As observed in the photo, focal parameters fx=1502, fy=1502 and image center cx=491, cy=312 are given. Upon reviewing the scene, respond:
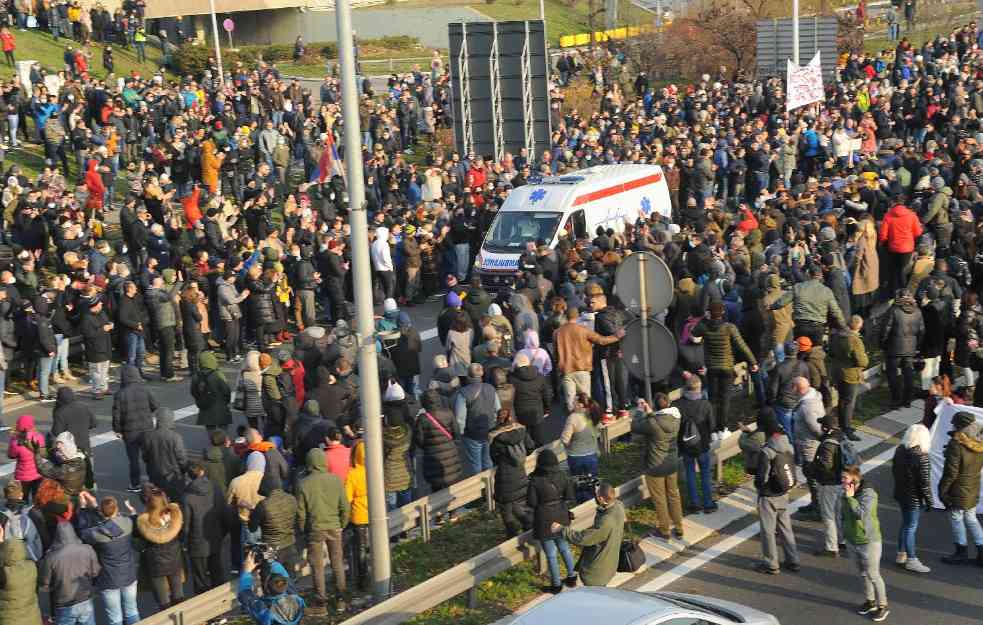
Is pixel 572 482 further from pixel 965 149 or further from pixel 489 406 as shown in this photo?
pixel 965 149

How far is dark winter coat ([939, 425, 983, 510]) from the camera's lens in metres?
13.5

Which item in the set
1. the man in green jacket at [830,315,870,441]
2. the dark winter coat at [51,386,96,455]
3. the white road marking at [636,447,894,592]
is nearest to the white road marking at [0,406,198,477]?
the dark winter coat at [51,386,96,455]

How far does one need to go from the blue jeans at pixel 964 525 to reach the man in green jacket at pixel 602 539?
3.18 m

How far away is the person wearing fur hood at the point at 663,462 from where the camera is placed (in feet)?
46.9

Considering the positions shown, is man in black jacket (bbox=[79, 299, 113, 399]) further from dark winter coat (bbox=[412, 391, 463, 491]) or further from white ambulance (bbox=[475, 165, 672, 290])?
dark winter coat (bbox=[412, 391, 463, 491])

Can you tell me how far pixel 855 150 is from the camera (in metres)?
31.3

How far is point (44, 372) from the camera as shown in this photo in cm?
2073

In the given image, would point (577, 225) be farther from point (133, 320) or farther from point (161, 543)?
point (161, 543)

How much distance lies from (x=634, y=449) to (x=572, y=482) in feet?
12.4

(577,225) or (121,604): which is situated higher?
(577,225)

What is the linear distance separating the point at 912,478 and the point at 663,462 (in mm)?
2285

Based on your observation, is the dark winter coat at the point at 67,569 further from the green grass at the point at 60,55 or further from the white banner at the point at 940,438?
the green grass at the point at 60,55

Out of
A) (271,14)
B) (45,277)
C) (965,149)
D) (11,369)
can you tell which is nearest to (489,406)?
(11,369)

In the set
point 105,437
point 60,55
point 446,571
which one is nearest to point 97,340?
point 105,437
